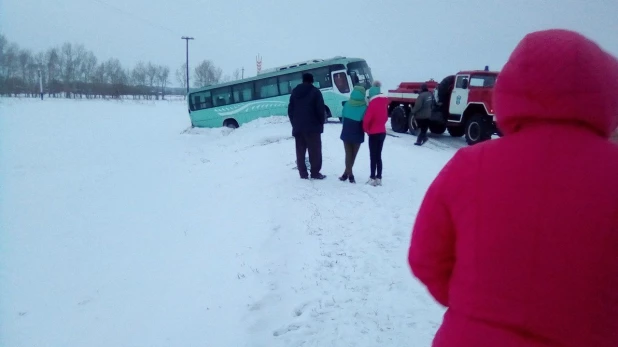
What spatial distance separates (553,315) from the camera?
1.18m

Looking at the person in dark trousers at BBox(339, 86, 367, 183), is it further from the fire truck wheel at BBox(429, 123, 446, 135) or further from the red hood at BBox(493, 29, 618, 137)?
the fire truck wheel at BBox(429, 123, 446, 135)

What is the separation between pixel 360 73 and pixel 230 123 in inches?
328

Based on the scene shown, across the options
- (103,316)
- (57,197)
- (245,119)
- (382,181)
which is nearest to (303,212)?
(382,181)

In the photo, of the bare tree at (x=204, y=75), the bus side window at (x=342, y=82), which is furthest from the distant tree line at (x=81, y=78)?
the bus side window at (x=342, y=82)

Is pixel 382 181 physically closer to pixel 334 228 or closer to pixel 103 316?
pixel 334 228

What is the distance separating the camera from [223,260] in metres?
4.98

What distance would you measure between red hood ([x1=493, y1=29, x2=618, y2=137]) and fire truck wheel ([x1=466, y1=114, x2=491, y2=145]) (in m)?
12.9

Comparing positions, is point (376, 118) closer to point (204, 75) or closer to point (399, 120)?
point (399, 120)

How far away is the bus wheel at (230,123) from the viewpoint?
23886 millimetres

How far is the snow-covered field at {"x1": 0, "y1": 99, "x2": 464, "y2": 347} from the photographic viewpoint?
370 centimetres

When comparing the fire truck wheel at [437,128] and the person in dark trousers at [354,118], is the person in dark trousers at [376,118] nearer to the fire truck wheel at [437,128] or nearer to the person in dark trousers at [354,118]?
the person in dark trousers at [354,118]

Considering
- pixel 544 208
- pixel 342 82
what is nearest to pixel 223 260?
pixel 544 208

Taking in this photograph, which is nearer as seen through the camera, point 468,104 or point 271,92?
point 468,104

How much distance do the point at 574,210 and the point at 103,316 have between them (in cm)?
458
